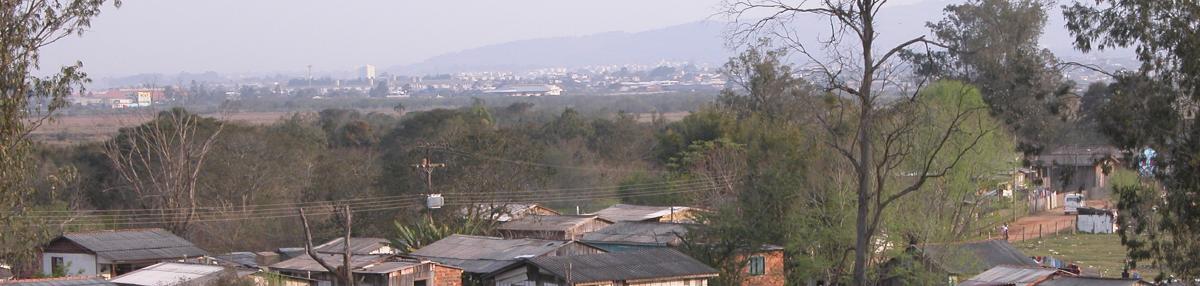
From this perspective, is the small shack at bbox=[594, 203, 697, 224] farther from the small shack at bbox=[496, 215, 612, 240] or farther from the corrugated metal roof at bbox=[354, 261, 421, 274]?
the corrugated metal roof at bbox=[354, 261, 421, 274]

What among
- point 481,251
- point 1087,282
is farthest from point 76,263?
point 1087,282

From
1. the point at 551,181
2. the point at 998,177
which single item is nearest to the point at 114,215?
the point at 551,181

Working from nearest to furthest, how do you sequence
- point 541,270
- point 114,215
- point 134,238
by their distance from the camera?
point 541,270, point 134,238, point 114,215

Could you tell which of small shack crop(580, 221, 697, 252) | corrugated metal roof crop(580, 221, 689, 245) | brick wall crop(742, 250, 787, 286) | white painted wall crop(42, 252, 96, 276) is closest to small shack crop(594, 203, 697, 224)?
corrugated metal roof crop(580, 221, 689, 245)

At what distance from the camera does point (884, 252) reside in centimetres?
2794

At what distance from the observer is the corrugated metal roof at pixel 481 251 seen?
26.0 m

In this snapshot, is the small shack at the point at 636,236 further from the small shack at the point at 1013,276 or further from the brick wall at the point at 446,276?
the small shack at the point at 1013,276

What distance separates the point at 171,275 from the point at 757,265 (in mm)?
11420

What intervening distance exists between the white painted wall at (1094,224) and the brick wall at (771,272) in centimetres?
1712

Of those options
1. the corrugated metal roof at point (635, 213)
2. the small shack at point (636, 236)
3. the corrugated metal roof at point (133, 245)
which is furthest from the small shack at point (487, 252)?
the corrugated metal roof at point (635, 213)

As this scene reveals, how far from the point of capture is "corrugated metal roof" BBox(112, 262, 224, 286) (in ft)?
75.8

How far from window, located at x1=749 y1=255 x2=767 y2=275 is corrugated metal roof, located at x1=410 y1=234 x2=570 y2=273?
3895 millimetres

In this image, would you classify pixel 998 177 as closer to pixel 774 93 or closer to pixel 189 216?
pixel 774 93

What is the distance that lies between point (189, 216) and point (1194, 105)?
3083 cm
